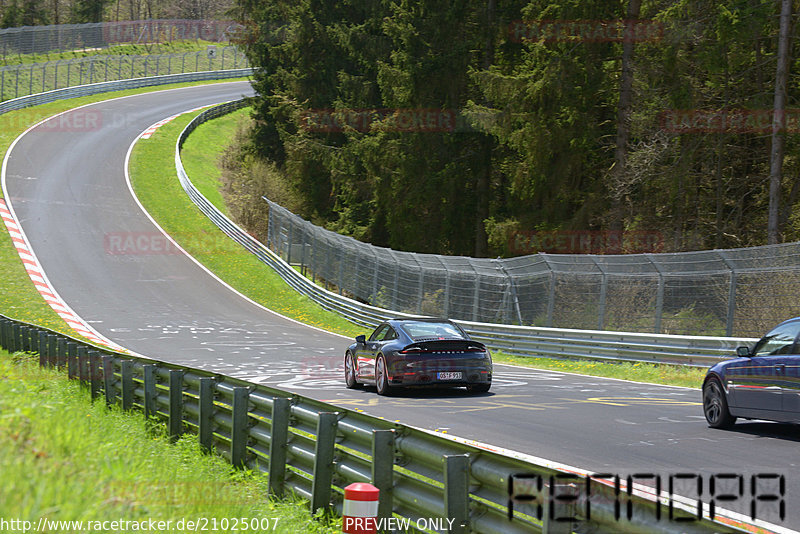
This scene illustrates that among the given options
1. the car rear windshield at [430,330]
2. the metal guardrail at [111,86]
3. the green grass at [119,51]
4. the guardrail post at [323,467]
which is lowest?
the car rear windshield at [430,330]

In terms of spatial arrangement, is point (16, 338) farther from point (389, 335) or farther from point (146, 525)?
point (146, 525)

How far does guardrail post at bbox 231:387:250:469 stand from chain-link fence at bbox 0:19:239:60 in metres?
63.6

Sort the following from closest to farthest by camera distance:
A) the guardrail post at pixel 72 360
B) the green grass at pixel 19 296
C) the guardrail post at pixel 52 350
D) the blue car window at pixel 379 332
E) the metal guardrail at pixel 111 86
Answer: the guardrail post at pixel 72 360 < the guardrail post at pixel 52 350 < the blue car window at pixel 379 332 < the green grass at pixel 19 296 < the metal guardrail at pixel 111 86

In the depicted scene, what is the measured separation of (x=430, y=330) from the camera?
671 inches

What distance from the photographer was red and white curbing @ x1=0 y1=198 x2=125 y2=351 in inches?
1180

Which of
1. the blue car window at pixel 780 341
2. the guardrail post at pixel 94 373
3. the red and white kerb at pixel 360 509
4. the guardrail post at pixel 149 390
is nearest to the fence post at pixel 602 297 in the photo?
the blue car window at pixel 780 341

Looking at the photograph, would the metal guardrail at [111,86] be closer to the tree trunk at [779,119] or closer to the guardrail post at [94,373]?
the tree trunk at [779,119]

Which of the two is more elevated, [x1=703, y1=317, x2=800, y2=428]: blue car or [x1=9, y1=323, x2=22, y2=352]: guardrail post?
[x1=703, y1=317, x2=800, y2=428]: blue car

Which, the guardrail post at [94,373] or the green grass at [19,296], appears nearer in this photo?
the guardrail post at [94,373]

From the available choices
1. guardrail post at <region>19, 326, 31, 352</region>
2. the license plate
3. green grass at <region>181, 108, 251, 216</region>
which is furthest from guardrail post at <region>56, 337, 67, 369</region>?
green grass at <region>181, 108, 251, 216</region>

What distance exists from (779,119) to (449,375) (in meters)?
16.0

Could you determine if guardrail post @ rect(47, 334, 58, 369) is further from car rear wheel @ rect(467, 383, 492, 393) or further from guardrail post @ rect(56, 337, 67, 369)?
car rear wheel @ rect(467, 383, 492, 393)

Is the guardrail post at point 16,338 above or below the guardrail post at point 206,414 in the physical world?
below

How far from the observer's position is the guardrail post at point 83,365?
14719 mm
